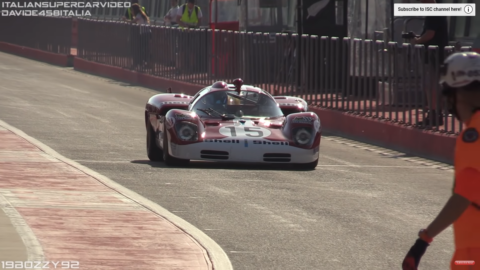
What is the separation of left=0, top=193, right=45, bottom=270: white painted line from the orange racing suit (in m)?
3.46

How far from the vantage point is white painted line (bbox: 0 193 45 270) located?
7.04 meters

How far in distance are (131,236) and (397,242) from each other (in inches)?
82.6

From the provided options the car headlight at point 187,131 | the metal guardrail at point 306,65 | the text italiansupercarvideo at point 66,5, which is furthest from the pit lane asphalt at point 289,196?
the text italiansupercarvideo at point 66,5

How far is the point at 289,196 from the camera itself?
35.4 feet

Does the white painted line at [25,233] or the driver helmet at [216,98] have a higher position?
the driver helmet at [216,98]

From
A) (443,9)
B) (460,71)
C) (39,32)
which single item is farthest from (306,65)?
(39,32)

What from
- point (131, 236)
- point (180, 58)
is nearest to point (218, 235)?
point (131, 236)

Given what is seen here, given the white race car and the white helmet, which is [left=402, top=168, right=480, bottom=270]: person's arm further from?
the white race car

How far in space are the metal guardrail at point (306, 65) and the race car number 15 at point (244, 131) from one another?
110 inches

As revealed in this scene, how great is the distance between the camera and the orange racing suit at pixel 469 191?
4.15 m

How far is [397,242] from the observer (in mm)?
8547

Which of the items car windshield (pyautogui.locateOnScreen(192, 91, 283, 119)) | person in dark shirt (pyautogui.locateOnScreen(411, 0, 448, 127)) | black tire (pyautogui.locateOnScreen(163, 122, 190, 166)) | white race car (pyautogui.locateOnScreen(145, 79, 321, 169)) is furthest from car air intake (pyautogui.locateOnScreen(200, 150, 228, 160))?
person in dark shirt (pyautogui.locateOnScreen(411, 0, 448, 127))

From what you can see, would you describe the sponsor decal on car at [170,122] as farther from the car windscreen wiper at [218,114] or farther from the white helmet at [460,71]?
the white helmet at [460,71]

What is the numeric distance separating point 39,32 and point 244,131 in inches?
1074
